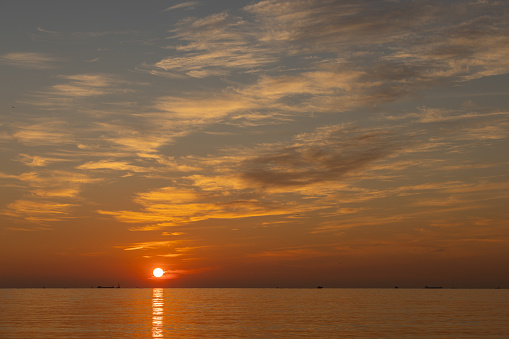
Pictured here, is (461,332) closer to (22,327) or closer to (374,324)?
(374,324)

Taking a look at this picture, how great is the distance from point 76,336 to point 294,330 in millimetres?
29884

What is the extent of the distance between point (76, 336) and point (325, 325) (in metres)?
38.0

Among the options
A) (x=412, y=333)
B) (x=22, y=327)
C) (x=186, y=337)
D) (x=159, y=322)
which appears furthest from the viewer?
(x=159, y=322)

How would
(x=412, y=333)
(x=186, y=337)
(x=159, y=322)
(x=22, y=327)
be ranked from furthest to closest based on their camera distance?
1. (x=159, y=322)
2. (x=22, y=327)
3. (x=412, y=333)
4. (x=186, y=337)

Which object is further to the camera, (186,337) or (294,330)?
(294,330)

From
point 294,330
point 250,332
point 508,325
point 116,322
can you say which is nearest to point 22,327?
point 116,322

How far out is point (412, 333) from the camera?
7812 cm

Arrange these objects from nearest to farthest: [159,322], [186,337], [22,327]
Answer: [186,337] → [22,327] → [159,322]

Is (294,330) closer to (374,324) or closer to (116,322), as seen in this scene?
(374,324)

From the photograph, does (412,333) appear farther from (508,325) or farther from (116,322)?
(116,322)

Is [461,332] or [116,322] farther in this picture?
[116,322]

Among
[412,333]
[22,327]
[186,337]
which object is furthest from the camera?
[22,327]

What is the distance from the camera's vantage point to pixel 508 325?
9219 cm

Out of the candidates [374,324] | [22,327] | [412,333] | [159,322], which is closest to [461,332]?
[412,333]
